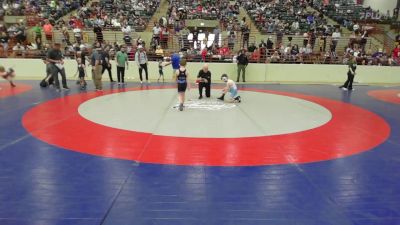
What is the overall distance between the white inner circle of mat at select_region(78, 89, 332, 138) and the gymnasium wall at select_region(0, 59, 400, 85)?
562 cm

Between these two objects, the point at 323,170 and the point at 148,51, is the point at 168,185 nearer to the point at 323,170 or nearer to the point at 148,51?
the point at 323,170

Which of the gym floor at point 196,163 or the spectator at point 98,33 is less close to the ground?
the spectator at point 98,33

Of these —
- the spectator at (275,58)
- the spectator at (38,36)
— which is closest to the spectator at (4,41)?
the spectator at (38,36)

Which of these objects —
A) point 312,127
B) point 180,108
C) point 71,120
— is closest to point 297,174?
point 312,127

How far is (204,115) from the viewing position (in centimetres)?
991

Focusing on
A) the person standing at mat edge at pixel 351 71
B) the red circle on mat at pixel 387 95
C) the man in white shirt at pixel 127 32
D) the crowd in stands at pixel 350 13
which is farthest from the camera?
the crowd in stands at pixel 350 13

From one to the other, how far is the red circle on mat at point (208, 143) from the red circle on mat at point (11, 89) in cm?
382

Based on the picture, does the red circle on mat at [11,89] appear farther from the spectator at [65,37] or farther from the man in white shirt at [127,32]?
the man in white shirt at [127,32]

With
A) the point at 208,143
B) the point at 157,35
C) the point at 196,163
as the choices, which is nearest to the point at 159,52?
the point at 157,35

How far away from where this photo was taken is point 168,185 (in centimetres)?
537

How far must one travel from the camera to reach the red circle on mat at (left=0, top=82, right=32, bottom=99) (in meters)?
12.7

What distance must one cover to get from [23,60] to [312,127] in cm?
1566

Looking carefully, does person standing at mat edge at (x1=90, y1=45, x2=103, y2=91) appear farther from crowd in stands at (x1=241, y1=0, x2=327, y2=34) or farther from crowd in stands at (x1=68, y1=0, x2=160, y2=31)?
crowd in stands at (x1=241, y1=0, x2=327, y2=34)

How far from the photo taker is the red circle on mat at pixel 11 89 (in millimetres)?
12680
